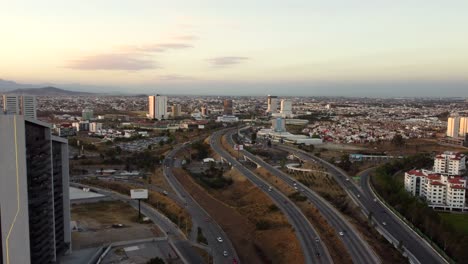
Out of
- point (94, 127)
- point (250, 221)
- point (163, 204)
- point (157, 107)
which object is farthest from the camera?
point (157, 107)

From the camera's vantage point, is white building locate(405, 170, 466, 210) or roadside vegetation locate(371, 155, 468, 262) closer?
roadside vegetation locate(371, 155, 468, 262)

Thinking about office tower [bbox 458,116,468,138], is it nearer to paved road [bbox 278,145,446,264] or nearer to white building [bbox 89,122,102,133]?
paved road [bbox 278,145,446,264]

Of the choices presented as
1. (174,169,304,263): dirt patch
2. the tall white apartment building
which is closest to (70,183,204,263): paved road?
(174,169,304,263): dirt patch

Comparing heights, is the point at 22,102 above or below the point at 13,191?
above

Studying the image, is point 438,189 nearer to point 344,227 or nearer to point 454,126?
point 344,227

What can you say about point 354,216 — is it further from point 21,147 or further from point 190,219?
point 21,147

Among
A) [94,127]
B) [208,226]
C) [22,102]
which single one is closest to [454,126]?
[94,127]
